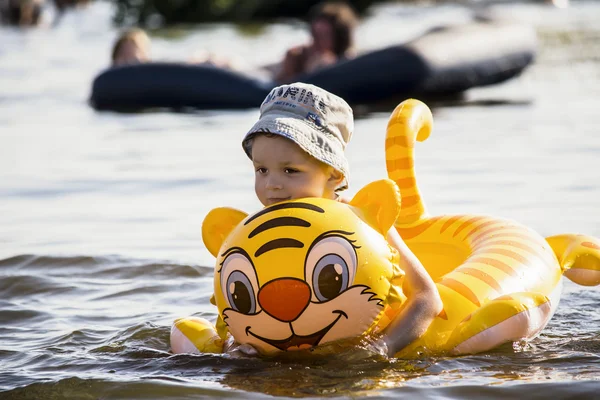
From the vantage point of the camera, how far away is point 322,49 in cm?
1265

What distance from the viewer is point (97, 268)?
608cm

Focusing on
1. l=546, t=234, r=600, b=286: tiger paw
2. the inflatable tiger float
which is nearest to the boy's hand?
the inflatable tiger float

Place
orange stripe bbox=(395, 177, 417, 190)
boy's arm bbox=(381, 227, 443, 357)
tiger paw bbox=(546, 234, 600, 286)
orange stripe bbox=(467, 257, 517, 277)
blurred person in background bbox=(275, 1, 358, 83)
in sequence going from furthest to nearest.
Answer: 1. blurred person in background bbox=(275, 1, 358, 83)
2. orange stripe bbox=(395, 177, 417, 190)
3. tiger paw bbox=(546, 234, 600, 286)
4. orange stripe bbox=(467, 257, 517, 277)
5. boy's arm bbox=(381, 227, 443, 357)

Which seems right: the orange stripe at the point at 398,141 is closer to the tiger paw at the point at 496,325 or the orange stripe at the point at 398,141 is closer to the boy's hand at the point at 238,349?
the tiger paw at the point at 496,325

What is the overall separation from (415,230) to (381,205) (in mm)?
912

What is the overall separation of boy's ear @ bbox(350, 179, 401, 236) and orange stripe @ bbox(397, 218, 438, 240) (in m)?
0.87

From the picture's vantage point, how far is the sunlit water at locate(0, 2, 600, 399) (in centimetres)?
372

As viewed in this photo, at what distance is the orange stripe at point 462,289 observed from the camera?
3.93 metres

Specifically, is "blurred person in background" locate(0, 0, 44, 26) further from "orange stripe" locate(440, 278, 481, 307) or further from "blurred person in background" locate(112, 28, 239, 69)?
"orange stripe" locate(440, 278, 481, 307)

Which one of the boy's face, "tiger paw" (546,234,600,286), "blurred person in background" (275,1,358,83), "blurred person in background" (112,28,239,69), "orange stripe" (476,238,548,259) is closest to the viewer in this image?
the boy's face

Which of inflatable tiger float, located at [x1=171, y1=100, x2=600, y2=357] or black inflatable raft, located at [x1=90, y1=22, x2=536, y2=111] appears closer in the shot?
inflatable tiger float, located at [x1=171, y1=100, x2=600, y2=357]

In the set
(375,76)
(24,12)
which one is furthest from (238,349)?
(24,12)

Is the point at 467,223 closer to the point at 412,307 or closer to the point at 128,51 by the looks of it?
the point at 412,307

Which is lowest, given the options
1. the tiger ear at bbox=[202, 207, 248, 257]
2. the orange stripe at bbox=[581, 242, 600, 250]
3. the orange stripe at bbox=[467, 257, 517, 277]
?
the orange stripe at bbox=[467, 257, 517, 277]
